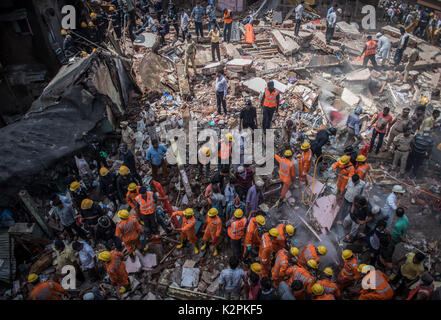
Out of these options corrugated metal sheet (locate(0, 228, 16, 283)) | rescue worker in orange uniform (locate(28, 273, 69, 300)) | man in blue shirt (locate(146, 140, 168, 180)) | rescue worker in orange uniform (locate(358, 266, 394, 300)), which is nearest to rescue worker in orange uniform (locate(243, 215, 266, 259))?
rescue worker in orange uniform (locate(358, 266, 394, 300))

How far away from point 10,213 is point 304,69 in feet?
37.1

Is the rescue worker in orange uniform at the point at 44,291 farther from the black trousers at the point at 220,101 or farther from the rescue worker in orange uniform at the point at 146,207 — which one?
the black trousers at the point at 220,101

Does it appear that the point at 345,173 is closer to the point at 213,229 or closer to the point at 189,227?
the point at 213,229

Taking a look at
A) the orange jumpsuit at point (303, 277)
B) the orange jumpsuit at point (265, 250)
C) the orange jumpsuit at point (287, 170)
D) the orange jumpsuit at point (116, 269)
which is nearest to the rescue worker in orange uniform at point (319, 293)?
the orange jumpsuit at point (303, 277)

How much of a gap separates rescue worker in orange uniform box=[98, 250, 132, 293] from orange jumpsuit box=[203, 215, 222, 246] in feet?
6.01

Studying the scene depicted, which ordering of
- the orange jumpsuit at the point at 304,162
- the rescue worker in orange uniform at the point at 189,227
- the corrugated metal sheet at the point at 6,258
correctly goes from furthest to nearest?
1. the orange jumpsuit at the point at 304,162
2. the corrugated metal sheet at the point at 6,258
3. the rescue worker in orange uniform at the point at 189,227

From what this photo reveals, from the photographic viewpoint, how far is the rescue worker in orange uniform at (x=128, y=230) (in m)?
6.06

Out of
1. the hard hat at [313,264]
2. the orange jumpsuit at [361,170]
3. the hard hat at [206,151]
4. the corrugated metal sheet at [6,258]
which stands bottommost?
the corrugated metal sheet at [6,258]

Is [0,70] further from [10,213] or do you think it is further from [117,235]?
[117,235]

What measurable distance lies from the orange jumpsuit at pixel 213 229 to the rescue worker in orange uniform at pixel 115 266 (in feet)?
6.01

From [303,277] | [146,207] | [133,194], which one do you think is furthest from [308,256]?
[133,194]

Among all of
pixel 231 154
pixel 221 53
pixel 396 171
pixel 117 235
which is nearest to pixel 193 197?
pixel 231 154

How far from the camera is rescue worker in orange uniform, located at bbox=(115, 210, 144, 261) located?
19.9 ft

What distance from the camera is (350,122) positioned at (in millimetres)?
8430
